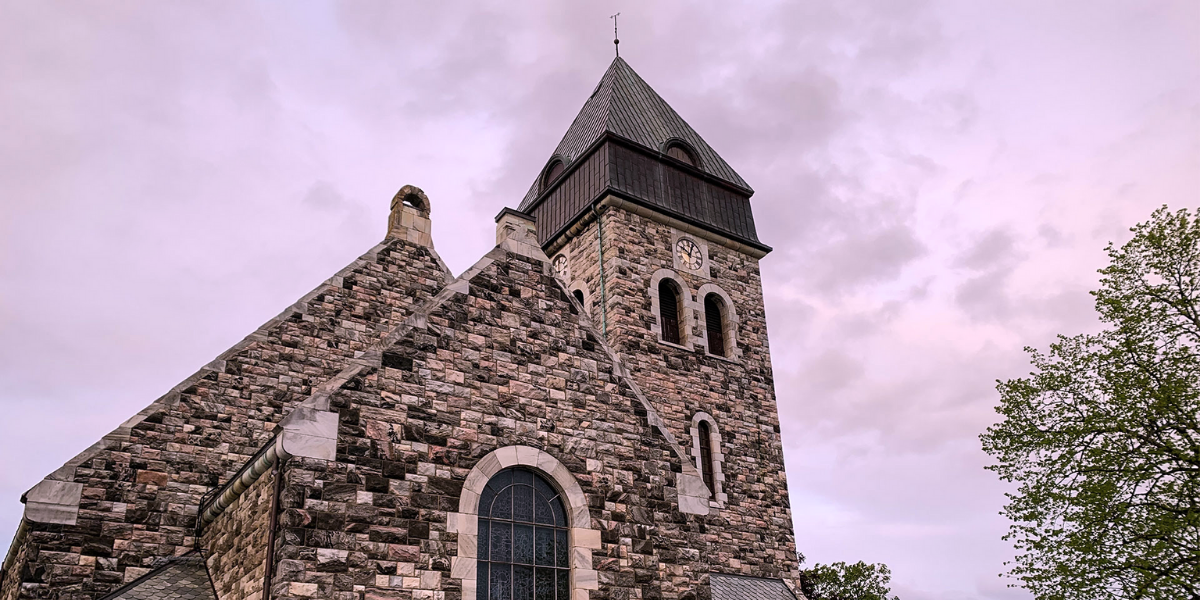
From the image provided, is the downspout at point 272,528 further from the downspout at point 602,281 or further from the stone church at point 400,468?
the downspout at point 602,281

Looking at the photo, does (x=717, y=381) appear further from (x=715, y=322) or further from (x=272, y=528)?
(x=272, y=528)

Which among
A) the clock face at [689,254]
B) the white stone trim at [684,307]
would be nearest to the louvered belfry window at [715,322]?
the white stone trim at [684,307]

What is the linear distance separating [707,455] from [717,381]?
6.09ft

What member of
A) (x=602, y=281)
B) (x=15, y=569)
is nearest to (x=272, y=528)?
(x=15, y=569)

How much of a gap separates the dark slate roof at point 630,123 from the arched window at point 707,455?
7.34m

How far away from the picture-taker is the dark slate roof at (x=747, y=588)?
54.1 ft

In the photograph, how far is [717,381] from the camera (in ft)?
66.3

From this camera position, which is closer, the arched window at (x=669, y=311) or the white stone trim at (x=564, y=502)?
the white stone trim at (x=564, y=502)

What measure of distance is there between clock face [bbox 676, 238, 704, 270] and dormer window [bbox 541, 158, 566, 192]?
13.9 ft

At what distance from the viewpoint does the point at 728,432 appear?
64.5 feet

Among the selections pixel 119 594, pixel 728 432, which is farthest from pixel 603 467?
pixel 728 432

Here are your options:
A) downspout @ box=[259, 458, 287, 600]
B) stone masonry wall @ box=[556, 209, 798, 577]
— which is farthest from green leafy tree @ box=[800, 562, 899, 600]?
downspout @ box=[259, 458, 287, 600]

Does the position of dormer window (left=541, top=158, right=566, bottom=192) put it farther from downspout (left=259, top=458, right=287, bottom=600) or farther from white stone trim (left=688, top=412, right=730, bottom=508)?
downspout (left=259, top=458, right=287, bottom=600)

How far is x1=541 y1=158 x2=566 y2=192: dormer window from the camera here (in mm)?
23781
